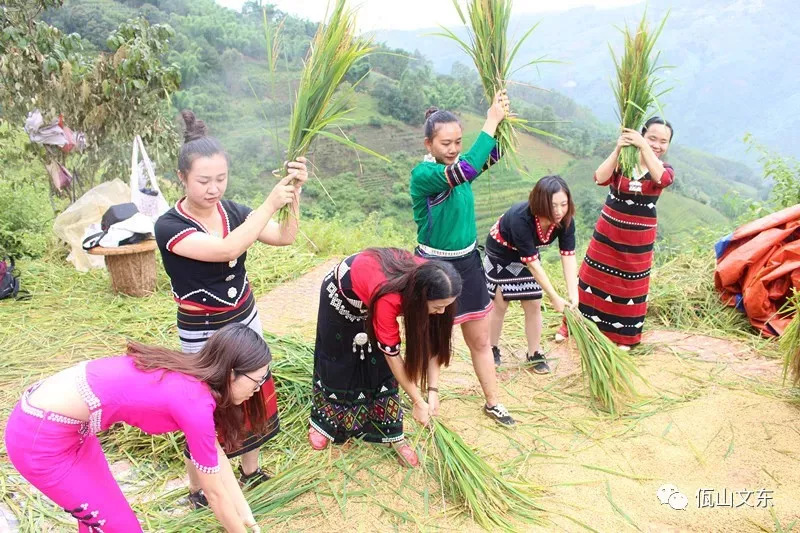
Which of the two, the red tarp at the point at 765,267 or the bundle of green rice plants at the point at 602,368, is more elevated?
the red tarp at the point at 765,267

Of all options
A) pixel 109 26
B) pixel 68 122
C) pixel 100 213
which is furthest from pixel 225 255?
pixel 109 26

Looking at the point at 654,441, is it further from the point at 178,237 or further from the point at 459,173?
the point at 178,237

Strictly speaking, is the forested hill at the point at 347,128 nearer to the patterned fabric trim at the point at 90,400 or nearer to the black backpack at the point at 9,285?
the black backpack at the point at 9,285

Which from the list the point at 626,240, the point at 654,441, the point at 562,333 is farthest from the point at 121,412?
the point at 562,333

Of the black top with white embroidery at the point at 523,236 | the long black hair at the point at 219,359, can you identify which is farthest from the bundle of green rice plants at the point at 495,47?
the long black hair at the point at 219,359

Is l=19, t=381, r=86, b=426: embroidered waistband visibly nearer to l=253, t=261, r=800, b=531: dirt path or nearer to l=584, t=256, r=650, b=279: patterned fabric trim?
l=253, t=261, r=800, b=531: dirt path

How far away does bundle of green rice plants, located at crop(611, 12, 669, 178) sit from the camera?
10.3 feet

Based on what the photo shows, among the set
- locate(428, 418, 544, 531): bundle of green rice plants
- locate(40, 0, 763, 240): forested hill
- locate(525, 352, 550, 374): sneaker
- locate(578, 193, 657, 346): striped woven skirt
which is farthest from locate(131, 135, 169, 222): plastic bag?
locate(40, 0, 763, 240): forested hill

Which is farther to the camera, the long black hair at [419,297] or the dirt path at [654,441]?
the dirt path at [654,441]

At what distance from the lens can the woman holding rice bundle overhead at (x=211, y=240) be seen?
2.06 metres

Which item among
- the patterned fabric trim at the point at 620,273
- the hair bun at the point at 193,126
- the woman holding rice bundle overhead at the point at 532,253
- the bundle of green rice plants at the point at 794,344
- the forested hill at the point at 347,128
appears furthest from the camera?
the forested hill at the point at 347,128

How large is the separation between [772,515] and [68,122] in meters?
6.05

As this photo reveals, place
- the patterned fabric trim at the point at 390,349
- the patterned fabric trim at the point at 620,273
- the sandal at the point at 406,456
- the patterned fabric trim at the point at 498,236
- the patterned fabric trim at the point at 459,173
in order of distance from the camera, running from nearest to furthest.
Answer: the patterned fabric trim at the point at 390,349
the patterned fabric trim at the point at 459,173
the sandal at the point at 406,456
the patterned fabric trim at the point at 498,236
the patterned fabric trim at the point at 620,273

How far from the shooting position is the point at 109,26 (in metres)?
9.38
